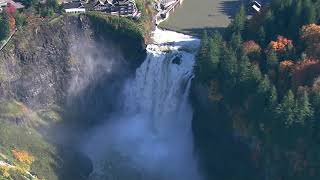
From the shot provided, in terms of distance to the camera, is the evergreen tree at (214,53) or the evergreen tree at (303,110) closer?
the evergreen tree at (303,110)

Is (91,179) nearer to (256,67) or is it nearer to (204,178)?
(204,178)

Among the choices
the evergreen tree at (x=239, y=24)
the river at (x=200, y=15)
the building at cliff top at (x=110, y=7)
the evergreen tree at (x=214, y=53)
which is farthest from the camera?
the river at (x=200, y=15)

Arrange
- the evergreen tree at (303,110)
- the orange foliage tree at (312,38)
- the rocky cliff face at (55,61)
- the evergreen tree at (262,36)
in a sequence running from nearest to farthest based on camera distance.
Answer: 1. the evergreen tree at (303,110)
2. the orange foliage tree at (312,38)
3. the evergreen tree at (262,36)
4. the rocky cliff face at (55,61)

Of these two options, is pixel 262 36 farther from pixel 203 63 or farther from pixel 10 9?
pixel 10 9

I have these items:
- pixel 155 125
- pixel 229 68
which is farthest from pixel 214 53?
pixel 155 125

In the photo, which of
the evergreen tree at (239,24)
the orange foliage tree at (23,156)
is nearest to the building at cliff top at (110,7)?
the evergreen tree at (239,24)

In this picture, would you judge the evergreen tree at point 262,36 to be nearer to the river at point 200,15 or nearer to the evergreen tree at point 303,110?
the evergreen tree at point 303,110

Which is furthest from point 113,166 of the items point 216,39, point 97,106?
point 216,39

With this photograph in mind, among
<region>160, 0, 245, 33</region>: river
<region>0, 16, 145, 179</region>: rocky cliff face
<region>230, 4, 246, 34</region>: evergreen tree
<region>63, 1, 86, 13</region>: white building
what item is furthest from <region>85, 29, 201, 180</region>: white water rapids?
<region>63, 1, 86, 13</region>: white building
